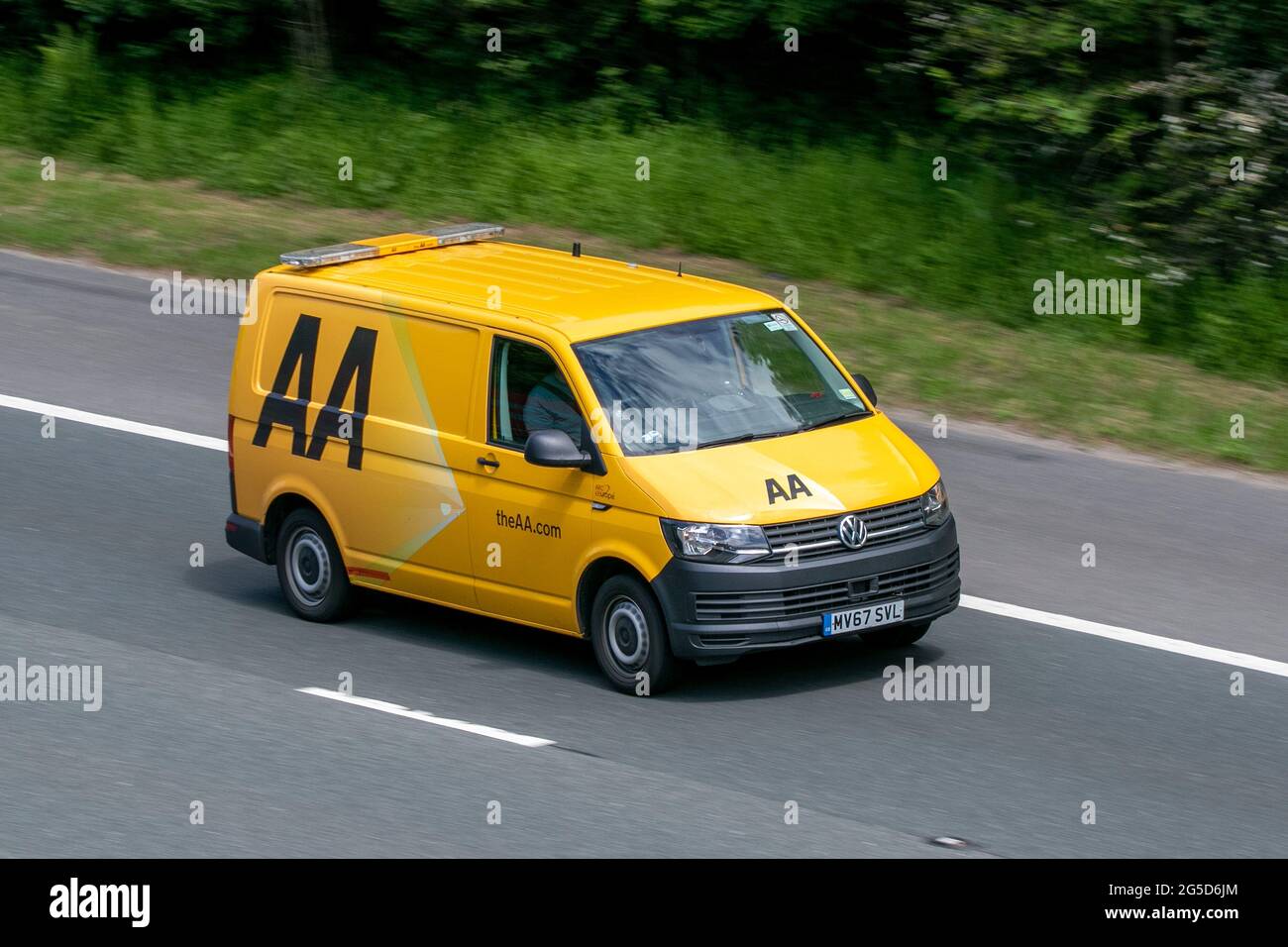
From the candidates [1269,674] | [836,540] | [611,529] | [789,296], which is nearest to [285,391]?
[611,529]

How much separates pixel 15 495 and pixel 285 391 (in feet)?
9.94

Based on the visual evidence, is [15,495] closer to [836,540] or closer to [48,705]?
[48,705]

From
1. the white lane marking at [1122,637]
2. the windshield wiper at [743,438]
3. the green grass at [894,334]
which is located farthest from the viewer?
the green grass at [894,334]

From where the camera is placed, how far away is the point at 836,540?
31.6ft

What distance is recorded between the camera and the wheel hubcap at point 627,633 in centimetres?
973

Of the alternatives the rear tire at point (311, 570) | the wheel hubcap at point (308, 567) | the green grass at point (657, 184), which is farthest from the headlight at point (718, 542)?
the green grass at point (657, 184)

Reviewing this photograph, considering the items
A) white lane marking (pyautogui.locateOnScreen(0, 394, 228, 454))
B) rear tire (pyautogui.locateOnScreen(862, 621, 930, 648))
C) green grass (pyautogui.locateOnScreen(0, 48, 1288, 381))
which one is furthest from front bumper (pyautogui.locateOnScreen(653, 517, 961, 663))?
green grass (pyautogui.locateOnScreen(0, 48, 1288, 381))

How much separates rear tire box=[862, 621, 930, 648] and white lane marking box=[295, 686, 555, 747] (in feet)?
6.73

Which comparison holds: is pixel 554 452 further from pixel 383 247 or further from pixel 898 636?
pixel 383 247

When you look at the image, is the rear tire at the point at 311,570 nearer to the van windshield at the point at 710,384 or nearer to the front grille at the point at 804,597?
the van windshield at the point at 710,384

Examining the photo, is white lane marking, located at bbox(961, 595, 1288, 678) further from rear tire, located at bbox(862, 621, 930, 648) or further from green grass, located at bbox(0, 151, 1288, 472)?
green grass, located at bbox(0, 151, 1288, 472)

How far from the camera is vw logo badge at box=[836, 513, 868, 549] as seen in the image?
964 cm

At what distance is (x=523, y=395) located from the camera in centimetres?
1023

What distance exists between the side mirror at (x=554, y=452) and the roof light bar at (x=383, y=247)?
2.25m
